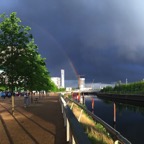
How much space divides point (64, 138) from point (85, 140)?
21.1 ft

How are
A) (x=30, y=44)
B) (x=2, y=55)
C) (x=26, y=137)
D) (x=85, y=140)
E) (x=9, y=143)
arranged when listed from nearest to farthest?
(x=85, y=140), (x=9, y=143), (x=26, y=137), (x=2, y=55), (x=30, y=44)

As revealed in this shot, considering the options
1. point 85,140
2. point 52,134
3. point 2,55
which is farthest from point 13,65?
point 85,140

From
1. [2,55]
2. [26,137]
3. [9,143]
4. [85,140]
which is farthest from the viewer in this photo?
[2,55]

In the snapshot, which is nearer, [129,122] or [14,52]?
[14,52]

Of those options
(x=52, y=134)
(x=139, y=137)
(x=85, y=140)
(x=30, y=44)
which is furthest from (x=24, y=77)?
(x=85, y=140)

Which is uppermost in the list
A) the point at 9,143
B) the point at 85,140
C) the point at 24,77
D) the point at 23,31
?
the point at 23,31

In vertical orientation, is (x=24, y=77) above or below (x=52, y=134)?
above

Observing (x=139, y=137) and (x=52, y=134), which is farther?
(x=139, y=137)

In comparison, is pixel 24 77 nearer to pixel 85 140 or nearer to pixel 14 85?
pixel 14 85

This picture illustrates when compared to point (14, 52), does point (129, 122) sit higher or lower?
lower

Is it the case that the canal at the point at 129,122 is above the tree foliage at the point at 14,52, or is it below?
below

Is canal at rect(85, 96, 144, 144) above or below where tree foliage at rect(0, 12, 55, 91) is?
below

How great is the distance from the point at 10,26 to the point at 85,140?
23496 mm

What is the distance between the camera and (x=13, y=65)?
2791 centimetres
